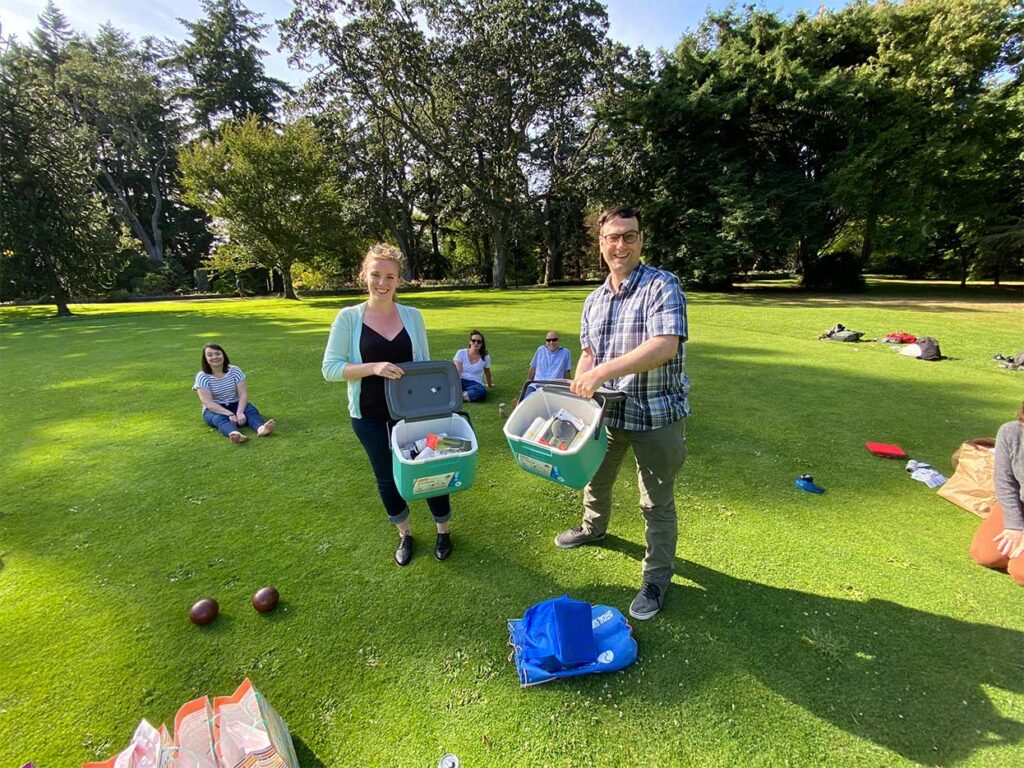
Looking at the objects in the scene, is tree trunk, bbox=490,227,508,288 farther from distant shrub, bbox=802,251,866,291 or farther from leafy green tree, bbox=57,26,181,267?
leafy green tree, bbox=57,26,181,267

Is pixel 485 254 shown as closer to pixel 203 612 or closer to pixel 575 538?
pixel 575 538

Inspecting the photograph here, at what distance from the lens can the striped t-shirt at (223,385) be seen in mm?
5551

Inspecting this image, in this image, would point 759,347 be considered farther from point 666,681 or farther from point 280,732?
point 280,732

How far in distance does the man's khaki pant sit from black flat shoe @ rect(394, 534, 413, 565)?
1.49 metres

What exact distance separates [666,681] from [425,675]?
1.20 meters

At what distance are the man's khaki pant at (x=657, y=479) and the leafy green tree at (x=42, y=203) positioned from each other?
25531mm

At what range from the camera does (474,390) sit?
6551 mm

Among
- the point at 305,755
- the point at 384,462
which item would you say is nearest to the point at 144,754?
the point at 305,755

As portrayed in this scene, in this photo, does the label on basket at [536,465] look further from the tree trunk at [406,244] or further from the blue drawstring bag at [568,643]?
the tree trunk at [406,244]

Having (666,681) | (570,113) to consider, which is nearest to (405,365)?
(666,681)

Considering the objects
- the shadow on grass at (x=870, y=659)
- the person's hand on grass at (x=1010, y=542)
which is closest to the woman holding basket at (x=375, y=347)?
the shadow on grass at (x=870, y=659)

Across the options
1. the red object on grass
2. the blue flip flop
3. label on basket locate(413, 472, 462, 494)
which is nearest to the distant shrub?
the red object on grass

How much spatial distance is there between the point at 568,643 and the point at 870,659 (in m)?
1.57

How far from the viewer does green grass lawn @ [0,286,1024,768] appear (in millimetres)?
1991
